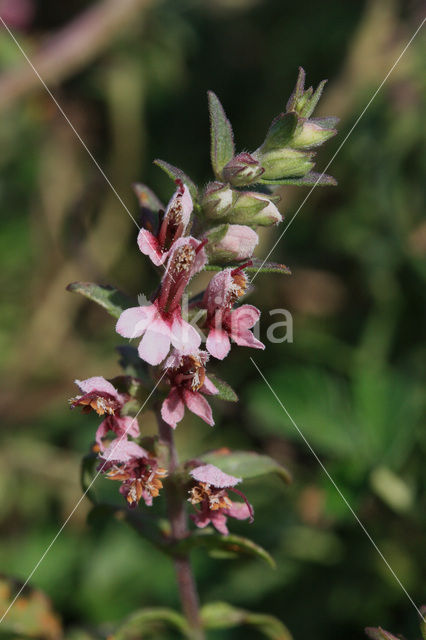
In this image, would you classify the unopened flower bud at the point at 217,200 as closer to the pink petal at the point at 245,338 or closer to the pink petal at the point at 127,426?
the pink petal at the point at 245,338

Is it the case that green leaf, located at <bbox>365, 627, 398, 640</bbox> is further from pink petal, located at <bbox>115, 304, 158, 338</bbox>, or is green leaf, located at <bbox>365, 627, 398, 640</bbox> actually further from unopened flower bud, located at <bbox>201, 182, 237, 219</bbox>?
unopened flower bud, located at <bbox>201, 182, 237, 219</bbox>

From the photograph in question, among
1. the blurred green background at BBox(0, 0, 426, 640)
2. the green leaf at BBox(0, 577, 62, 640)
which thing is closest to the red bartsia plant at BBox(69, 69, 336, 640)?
the green leaf at BBox(0, 577, 62, 640)

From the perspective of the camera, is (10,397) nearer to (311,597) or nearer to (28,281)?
(28,281)

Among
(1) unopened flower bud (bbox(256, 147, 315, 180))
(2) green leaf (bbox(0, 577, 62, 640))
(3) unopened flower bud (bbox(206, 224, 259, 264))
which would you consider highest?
(1) unopened flower bud (bbox(256, 147, 315, 180))

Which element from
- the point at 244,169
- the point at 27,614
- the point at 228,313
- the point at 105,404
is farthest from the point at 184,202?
the point at 27,614

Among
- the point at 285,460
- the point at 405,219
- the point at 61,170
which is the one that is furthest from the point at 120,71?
the point at 285,460

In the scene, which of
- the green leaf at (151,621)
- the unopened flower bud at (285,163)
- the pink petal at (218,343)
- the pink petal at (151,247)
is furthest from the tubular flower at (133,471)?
the unopened flower bud at (285,163)

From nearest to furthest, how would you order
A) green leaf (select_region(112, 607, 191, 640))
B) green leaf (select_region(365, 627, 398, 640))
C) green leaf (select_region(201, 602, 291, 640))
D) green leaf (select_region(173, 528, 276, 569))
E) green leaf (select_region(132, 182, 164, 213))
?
green leaf (select_region(365, 627, 398, 640)) → green leaf (select_region(173, 528, 276, 569)) → green leaf (select_region(132, 182, 164, 213)) → green leaf (select_region(112, 607, 191, 640)) → green leaf (select_region(201, 602, 291, 640))
